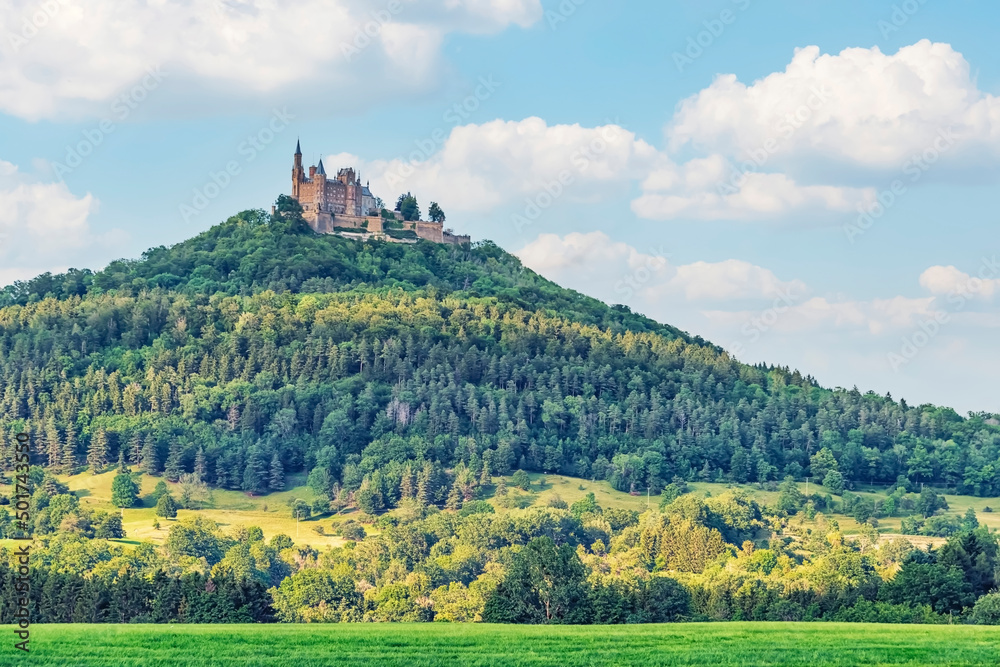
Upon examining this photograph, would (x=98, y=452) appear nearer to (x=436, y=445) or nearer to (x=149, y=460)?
(x=149, y=460)

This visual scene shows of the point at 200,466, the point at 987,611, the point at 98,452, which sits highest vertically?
the point at 98,452

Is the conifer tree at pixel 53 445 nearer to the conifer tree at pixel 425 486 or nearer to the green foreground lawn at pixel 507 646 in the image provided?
the conifer tree at pixel 425 486

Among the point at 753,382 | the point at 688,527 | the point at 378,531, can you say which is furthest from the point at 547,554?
the point at 753,382

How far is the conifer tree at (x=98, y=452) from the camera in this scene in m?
140

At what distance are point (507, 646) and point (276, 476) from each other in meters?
103

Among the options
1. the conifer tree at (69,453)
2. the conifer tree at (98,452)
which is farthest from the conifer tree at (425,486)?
the conifer tree at (69,453)

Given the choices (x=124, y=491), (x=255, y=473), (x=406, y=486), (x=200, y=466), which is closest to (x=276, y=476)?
(x=255, y=473)

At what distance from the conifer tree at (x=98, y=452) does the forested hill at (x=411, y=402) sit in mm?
322

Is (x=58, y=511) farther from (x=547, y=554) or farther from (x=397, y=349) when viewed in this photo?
(x=547, y=554)

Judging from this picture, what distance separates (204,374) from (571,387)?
Result: 144 feet

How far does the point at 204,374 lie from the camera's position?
158625 millimetres

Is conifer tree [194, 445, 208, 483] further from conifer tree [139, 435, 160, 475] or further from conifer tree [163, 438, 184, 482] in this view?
conifer tree [139, 435, 160, 475]

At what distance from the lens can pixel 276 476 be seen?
138250mm

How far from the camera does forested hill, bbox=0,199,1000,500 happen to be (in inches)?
5610
